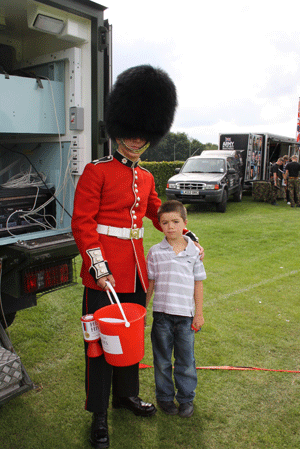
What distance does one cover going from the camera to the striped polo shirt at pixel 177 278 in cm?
258

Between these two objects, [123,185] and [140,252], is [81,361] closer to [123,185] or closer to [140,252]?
[140,252]

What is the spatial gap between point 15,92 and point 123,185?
4.07 ft

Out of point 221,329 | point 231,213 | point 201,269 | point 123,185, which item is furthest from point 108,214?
point 231,213

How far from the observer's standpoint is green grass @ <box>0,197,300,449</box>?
245 cm

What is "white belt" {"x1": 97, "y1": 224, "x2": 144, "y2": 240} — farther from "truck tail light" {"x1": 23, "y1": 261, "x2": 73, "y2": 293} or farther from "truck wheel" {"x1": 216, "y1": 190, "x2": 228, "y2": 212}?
"truck wheel" {"x1": 216, "y1": 190, "x2": 228, "y2": 212}

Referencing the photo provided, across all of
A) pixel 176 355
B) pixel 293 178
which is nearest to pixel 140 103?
pixel 176 355

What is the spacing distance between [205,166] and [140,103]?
10.1m

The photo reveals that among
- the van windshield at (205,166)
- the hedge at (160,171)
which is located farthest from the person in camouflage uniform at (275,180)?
the hedge at (160,171)

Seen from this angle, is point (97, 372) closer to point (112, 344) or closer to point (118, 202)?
point (112, 344)

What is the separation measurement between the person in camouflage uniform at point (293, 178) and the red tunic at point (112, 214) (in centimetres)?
1084

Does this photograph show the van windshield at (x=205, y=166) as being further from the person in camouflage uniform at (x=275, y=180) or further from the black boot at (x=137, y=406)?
the black boot at (x=137, y=406)

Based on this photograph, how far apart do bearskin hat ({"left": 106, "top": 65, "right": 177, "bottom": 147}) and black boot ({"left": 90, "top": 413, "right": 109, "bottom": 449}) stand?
172cm

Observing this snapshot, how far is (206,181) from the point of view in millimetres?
11086

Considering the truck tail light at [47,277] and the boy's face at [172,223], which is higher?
the boy's face at [172,223]
